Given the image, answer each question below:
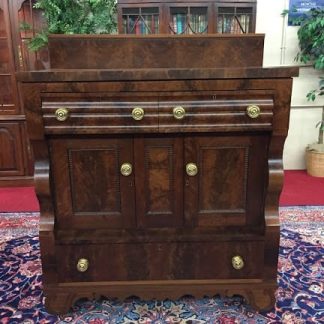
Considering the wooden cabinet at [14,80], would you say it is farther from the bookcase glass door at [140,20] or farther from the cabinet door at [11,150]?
the bookcase glass door at [140,20]

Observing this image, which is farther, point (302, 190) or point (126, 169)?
point (302, 190)

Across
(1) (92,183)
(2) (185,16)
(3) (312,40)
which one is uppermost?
(2) (185,16)

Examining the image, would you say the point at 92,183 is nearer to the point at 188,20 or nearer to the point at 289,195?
the point at 289,195

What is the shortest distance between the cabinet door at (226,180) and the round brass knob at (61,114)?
17.7 inches

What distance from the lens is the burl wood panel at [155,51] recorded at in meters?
1.33

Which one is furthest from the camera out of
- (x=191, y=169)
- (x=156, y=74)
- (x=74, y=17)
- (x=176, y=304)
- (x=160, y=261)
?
(x=74, y=17)

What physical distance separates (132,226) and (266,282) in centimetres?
61

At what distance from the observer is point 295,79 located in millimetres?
3428

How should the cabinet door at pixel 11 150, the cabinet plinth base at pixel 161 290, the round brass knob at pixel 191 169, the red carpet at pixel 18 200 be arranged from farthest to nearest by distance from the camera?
the cabinet door at pixel 11 150, the red carpet at pixel 18 200, the cabinet plinth base at pixel 161 290, the round brass knob at pixel 191 169

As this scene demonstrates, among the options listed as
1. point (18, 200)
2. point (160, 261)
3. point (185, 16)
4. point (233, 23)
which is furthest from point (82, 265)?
point (233, 23)

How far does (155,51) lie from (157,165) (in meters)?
0.47

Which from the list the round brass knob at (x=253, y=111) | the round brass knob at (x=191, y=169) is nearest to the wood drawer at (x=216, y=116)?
the round brass knob at (x=253, y=111)

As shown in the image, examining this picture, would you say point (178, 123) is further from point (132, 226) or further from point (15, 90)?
point (15, 90)

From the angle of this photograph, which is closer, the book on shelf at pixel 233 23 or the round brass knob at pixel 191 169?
the round brass knob at pixel 191 169
